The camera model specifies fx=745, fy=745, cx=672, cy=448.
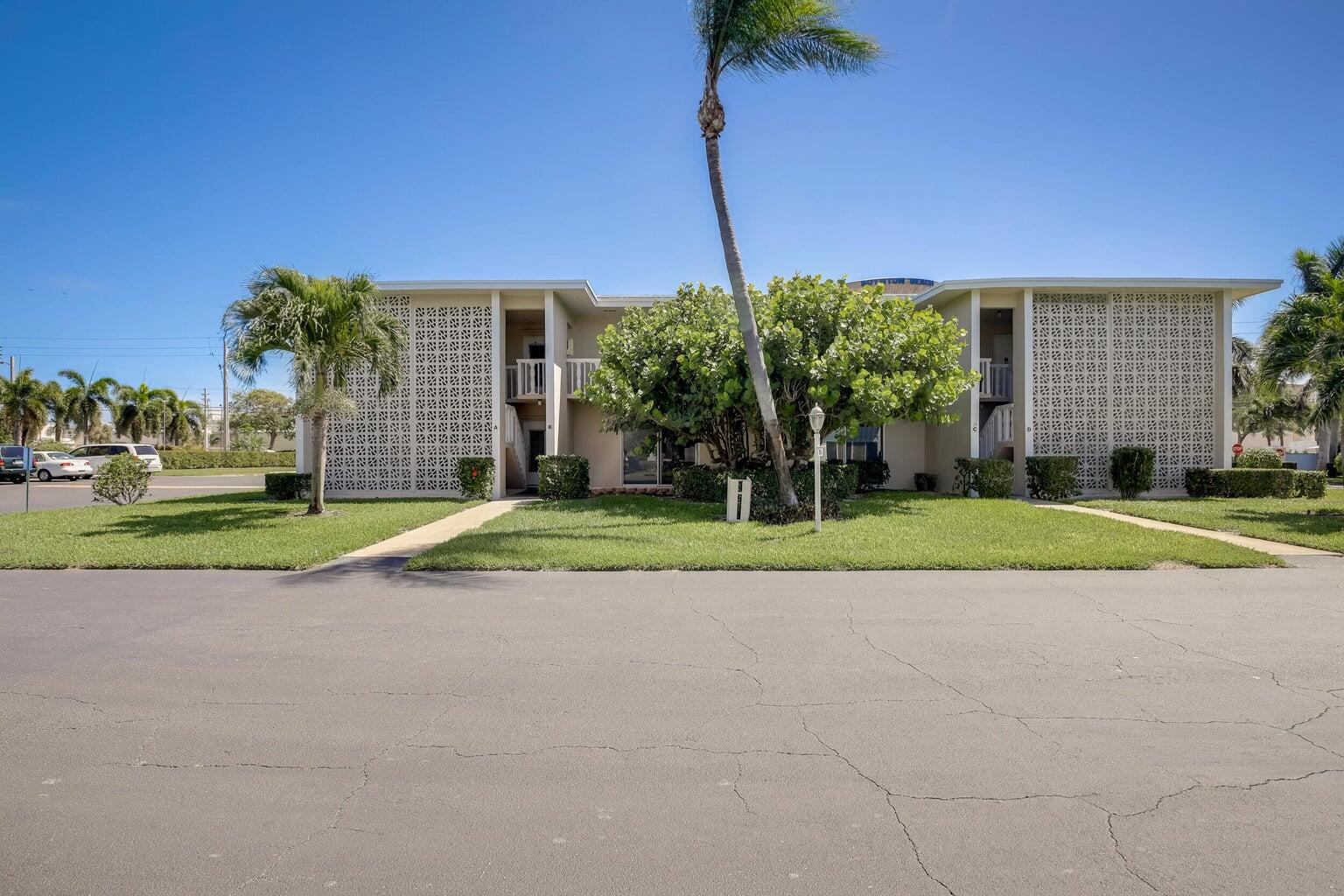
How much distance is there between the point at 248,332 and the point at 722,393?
8.80m

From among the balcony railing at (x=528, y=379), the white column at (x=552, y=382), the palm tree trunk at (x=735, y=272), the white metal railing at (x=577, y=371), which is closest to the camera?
the palm tree trunk at (x=735, y=272)

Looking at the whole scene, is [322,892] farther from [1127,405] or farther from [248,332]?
[1127,405]

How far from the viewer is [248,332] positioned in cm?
1352

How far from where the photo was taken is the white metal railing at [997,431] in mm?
19438

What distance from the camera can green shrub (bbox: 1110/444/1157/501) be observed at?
1769 cm

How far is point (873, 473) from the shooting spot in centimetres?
2095

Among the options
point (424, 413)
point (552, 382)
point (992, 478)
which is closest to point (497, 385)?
point (552, 382)

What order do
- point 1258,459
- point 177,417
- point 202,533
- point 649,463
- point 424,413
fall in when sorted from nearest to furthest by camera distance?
point 202,533
point 424,413
point 649,463
point 1258,459
point 177,417

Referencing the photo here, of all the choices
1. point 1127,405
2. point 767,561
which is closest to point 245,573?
point 767,561

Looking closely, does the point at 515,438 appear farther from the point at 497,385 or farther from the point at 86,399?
the point at 86,399

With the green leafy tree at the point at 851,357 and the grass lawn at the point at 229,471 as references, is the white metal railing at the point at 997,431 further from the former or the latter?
the grass lawn at the point at 229,471

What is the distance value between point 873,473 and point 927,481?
61.7 inches

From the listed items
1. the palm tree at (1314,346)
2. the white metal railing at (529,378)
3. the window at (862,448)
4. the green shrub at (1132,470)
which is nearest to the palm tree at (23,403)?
the white metal railing at (529,378)

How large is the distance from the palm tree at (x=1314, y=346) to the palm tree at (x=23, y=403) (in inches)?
2139
